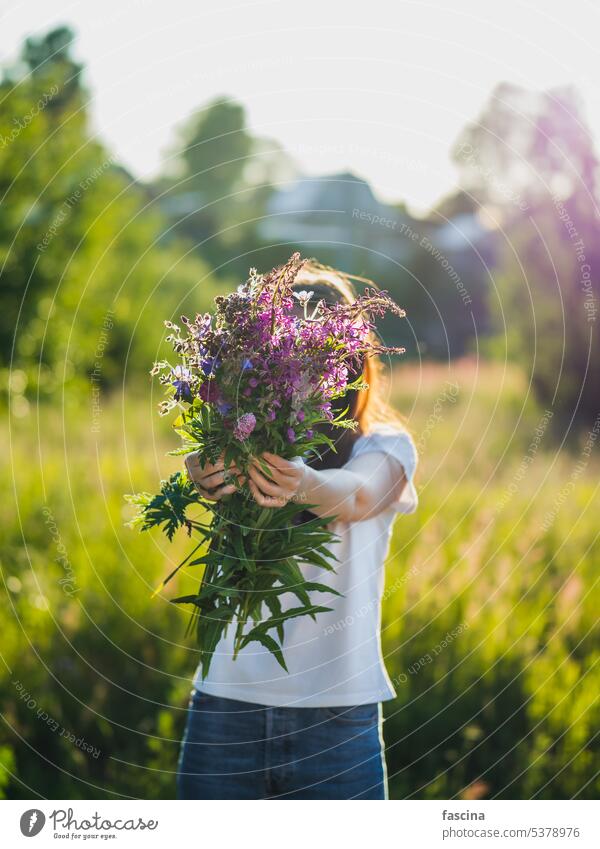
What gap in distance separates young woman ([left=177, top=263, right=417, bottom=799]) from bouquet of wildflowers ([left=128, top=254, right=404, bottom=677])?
1.15 feet

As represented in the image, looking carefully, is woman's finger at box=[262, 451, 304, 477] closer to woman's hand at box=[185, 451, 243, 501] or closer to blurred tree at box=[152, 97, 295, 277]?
woman's hand at box=[185, 451, 243, 501]

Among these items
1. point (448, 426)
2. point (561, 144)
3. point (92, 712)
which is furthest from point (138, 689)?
point (561, 144)

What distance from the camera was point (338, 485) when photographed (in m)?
2.53

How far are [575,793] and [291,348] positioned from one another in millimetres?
3592

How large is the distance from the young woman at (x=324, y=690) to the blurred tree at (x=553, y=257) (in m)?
12.9

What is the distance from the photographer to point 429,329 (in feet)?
106

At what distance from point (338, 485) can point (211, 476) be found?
41cm

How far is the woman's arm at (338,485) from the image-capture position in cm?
230

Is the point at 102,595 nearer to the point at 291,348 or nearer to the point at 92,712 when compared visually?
the point at 92,712

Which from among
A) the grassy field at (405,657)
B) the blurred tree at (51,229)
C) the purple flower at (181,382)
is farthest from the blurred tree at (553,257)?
the purple flower at (181,382)

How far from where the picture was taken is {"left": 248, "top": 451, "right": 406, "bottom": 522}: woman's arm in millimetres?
2305

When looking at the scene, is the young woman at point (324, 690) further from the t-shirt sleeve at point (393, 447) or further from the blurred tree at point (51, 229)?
the blurred tree at point (51, 229)

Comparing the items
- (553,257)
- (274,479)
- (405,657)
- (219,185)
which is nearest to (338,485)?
(274,479)
